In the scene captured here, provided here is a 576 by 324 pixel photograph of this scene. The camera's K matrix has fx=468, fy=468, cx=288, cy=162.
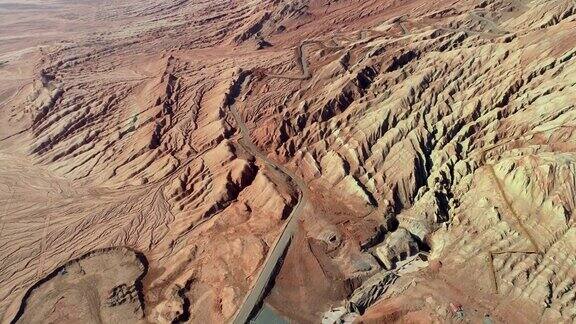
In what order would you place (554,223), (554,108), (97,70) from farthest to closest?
(97,70)
(554,108)
(554,223)

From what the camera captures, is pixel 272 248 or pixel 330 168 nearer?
pixel 272 248

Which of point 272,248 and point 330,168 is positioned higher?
point 330,168

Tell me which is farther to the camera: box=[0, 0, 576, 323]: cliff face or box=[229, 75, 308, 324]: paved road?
box=[0, 0, 576, 323]: cliff face

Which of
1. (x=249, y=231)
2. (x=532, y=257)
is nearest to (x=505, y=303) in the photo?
(x=532, y=257)

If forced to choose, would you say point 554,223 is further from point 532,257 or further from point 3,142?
point 3,142
